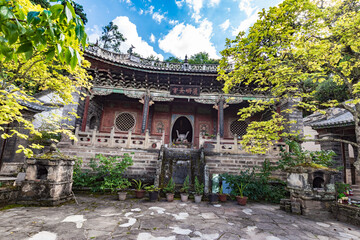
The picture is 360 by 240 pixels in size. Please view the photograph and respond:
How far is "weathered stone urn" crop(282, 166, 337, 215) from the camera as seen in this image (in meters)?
4.11

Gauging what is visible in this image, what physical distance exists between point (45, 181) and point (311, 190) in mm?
6377

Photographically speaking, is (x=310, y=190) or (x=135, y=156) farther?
(x=135, y=156)

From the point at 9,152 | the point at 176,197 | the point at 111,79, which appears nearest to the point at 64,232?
the point at 176,197

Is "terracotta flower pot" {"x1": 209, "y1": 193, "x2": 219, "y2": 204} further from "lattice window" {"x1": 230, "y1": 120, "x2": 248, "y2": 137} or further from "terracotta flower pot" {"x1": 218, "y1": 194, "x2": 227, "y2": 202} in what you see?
"lattice window" {"x1": 230, "y1": 120, "x2": 248, "y2": 137}

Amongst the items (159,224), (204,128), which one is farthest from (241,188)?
(204,128)

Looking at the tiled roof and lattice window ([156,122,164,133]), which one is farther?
lattice window ([156,122,164,133])

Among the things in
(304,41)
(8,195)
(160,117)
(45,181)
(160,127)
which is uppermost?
(304,41)

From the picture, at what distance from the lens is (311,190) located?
417cm

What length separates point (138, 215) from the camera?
3693 millimetres

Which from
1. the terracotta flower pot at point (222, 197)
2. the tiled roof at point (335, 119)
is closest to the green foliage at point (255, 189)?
the terracotta flower pot at point (222, 197)

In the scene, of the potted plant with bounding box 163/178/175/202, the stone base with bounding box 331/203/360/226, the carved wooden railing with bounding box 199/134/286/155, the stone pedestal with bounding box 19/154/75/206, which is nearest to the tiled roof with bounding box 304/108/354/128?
the carved wooden railing with bounding box 199/134/286/155

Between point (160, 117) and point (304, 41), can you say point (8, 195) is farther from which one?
point (160, 117)

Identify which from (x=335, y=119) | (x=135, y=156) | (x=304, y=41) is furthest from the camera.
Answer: (x=335, y=119)

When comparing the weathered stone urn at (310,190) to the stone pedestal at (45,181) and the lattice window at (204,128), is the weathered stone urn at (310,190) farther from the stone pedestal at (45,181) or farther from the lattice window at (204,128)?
the lattice window at (204,128)
